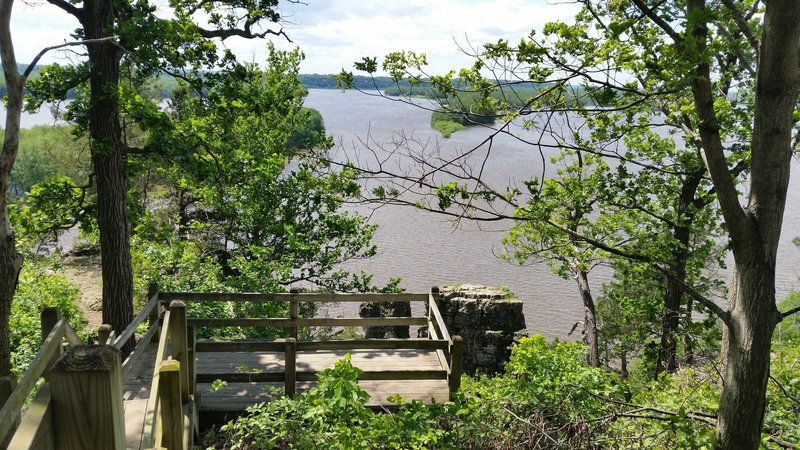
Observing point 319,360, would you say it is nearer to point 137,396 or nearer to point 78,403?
point 137,396

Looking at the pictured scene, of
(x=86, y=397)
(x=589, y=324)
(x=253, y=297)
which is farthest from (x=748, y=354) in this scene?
(x=589, y=324)

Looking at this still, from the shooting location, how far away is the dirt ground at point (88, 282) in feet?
73.8

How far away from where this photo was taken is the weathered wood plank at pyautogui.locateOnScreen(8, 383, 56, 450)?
1.30 metres

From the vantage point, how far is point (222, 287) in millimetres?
12820

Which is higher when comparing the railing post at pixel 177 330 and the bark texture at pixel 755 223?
the bark texture at pixel 755 223

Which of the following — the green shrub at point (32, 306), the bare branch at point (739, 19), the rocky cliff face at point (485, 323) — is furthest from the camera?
the rocky cliff face at point (485, 323)

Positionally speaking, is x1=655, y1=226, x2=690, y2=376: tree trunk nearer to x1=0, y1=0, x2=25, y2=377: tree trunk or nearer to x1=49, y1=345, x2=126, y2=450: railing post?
x1=0, y1=0, x2=25, y2=377: tree trunk

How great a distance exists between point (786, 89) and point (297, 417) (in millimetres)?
4699

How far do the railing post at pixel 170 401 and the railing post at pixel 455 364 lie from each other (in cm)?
353

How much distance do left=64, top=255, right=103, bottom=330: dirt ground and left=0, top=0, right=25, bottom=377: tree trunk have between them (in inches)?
562

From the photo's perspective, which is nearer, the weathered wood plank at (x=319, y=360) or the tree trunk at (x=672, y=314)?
the weathered wood plank at (x=319, y=360)

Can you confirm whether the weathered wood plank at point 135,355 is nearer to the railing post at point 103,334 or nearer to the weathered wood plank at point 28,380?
the railing post at point 103,334

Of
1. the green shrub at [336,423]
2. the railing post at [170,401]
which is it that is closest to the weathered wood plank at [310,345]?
the green shrub at [336,423]

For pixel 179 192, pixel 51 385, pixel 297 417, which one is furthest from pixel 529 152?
pixel 51 385
